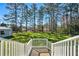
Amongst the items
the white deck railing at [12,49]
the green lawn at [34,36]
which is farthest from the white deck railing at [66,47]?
the white deck railing at [12,49]

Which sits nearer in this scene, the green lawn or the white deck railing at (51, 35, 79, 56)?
the white deck railing at (51, 35, 79, 56)

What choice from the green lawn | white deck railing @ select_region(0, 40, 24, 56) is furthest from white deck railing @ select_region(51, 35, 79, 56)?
white deck railing @ select_region(0, 40, 24, 56)

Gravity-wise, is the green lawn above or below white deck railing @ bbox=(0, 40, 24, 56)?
above

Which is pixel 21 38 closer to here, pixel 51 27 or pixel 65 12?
pixel 51 27

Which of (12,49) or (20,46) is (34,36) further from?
(12,49)

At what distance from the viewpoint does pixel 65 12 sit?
2547 mm

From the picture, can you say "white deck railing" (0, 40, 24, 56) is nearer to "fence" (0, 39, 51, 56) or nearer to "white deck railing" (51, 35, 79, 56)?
"fence" (0, 39, 51, 56)

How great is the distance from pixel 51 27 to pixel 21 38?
0.41 metres

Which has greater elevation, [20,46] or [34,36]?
[34,36]

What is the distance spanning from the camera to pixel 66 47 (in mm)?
2393

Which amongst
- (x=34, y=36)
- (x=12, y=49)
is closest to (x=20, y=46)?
(x=12, y=49)

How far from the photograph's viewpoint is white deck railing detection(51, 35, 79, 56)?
7.66 ft

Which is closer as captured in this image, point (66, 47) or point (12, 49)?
point (66, 47)

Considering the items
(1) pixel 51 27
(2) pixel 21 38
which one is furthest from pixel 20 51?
(1) pixel 51 27
